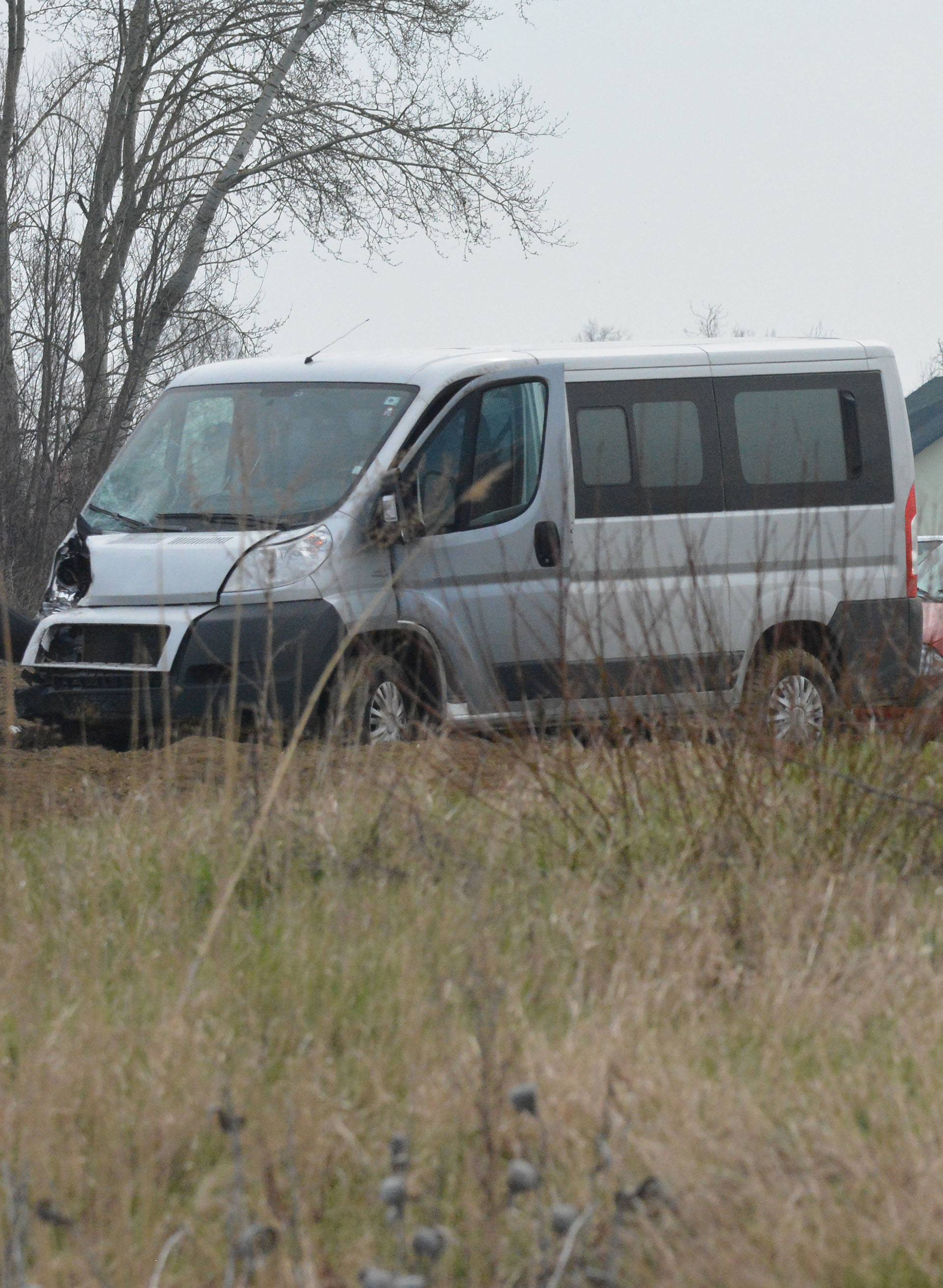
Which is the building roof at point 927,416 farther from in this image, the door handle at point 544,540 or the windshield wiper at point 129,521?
the windshield wiper at point 129,521

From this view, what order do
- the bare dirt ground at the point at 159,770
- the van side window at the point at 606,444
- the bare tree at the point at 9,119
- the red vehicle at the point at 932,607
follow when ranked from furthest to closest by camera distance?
the bare tree at the point at 9,119 < the van side window at the point at 606,444 < the bare dirt ground at the point at 159,770 < the red vehicle at the point at 932,607

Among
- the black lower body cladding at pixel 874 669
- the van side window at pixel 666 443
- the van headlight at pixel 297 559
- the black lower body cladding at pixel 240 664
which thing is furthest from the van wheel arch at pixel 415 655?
the black lower body cladding at pixel 874 669

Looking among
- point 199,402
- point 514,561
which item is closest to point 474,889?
point 514,561

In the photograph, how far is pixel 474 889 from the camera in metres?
4.60

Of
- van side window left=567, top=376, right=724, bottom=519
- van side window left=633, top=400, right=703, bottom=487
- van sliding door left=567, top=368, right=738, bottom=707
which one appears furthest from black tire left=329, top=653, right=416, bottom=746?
van side window left=633, top=400, right=703, bottom=487

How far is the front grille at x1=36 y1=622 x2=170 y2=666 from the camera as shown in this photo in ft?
26.3

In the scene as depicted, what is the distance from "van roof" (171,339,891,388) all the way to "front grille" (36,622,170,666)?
1.58 metres

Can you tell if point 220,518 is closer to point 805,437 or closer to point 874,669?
point 805,437

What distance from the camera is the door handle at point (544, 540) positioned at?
8562 millimetres

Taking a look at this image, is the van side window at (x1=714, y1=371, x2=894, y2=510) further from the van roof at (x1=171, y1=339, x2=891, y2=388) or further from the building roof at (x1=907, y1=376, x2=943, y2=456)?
the building roof at (x1=907, y1=376, x2=943, y2=456)

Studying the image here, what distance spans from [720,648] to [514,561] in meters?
3.36

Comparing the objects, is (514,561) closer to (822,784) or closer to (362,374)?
(362,374)

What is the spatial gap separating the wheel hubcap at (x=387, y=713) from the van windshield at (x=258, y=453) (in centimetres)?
82

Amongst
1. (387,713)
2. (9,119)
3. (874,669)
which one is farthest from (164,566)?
(9,119)
